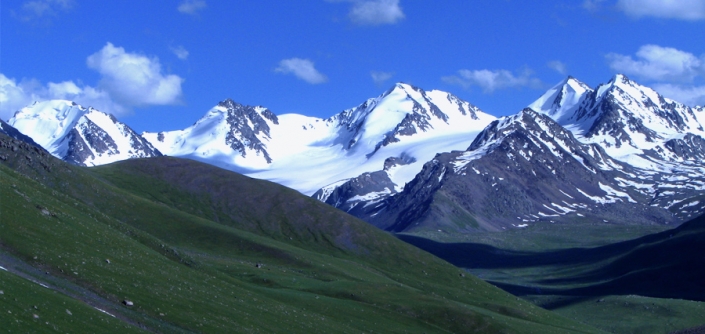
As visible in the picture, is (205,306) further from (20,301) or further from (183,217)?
(183,217)

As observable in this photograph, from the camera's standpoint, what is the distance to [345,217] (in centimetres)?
15600

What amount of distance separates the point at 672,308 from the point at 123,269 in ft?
356

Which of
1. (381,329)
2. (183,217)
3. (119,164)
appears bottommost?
(381,329)

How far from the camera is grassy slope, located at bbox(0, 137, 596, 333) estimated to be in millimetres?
56156

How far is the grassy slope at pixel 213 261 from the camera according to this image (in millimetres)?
56156

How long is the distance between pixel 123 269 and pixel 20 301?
1780 centimetres

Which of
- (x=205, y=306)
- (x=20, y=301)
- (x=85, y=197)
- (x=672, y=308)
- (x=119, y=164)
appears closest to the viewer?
(x=20, y=301)

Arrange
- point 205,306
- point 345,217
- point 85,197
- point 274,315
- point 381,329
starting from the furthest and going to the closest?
1. point 345,217
2. point 85,197
3. point 381,329
4. point 274,315
5. point 205,306

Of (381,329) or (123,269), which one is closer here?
(123,269)

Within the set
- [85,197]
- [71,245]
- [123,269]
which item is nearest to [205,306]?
[123,269]

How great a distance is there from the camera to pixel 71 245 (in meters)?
63.2

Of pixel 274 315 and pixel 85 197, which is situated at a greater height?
pixel 85 197

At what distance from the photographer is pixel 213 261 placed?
320ft

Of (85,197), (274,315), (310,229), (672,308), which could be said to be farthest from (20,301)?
(672,308)
